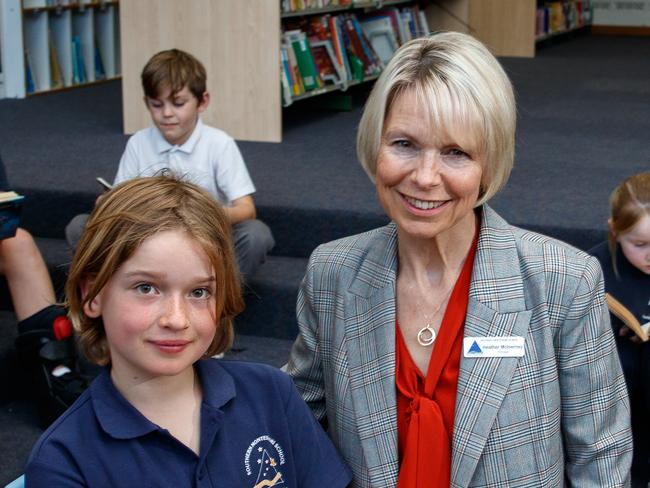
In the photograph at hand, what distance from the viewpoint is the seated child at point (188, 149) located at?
11.1ft

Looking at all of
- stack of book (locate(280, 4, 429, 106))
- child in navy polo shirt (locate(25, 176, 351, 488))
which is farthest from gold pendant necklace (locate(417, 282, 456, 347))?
stack of book (locate(280, 4, 429, 106))

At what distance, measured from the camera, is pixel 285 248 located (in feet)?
12.5

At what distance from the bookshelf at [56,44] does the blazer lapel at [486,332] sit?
18.6ft

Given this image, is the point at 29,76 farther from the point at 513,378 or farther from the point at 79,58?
the point at 513,378

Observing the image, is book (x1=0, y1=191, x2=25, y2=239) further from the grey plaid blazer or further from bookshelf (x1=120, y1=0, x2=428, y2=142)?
bookshelf (x1=120, y1=0, x2=428, y2=142)

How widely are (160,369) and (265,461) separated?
203 mm

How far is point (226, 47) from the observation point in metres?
5.07

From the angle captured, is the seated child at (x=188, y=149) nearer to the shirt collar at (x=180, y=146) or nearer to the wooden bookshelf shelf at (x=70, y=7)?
the shirt collar at (x=180, y=146)

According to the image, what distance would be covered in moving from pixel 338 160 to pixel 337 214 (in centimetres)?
106

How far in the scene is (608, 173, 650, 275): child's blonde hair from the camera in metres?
2.73

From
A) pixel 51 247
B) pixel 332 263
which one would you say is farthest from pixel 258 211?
pixel 332 263

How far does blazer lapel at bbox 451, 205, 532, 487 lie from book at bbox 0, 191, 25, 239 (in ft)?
5.24

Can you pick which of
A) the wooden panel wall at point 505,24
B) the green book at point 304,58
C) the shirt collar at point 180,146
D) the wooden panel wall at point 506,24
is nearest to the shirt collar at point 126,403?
the shirt collar at point 180,146

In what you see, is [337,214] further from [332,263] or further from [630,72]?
[630,72]
